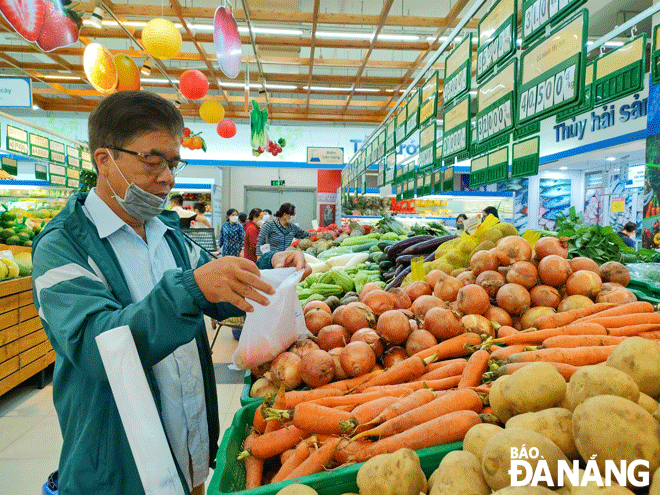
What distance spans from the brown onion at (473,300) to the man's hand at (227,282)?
124 cm

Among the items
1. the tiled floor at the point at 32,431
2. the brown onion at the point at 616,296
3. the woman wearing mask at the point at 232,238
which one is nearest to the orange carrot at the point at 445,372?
the brown onion at the point at 616,296

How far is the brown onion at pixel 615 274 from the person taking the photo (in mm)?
2264

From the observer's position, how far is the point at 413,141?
9.62m

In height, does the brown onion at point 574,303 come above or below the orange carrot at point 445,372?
above

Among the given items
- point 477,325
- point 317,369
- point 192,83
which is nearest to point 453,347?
point 477,325

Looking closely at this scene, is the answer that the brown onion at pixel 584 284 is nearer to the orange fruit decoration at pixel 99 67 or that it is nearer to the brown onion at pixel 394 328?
the brown onion at pixel 394 328

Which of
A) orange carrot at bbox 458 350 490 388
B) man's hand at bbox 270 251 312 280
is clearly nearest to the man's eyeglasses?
man's hand at bbox 270 251 312 280

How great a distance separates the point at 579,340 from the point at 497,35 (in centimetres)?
170

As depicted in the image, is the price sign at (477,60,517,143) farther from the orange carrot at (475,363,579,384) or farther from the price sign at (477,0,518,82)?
the orange carrot at (475,363,579,384)

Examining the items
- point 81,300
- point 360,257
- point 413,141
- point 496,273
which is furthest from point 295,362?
point 413,141

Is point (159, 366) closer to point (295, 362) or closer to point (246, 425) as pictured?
point (246, 425)

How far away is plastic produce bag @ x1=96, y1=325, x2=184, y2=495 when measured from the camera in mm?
953

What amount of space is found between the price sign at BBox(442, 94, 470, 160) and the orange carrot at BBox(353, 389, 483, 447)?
2226 millimetres

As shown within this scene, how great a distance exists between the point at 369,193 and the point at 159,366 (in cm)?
1321
